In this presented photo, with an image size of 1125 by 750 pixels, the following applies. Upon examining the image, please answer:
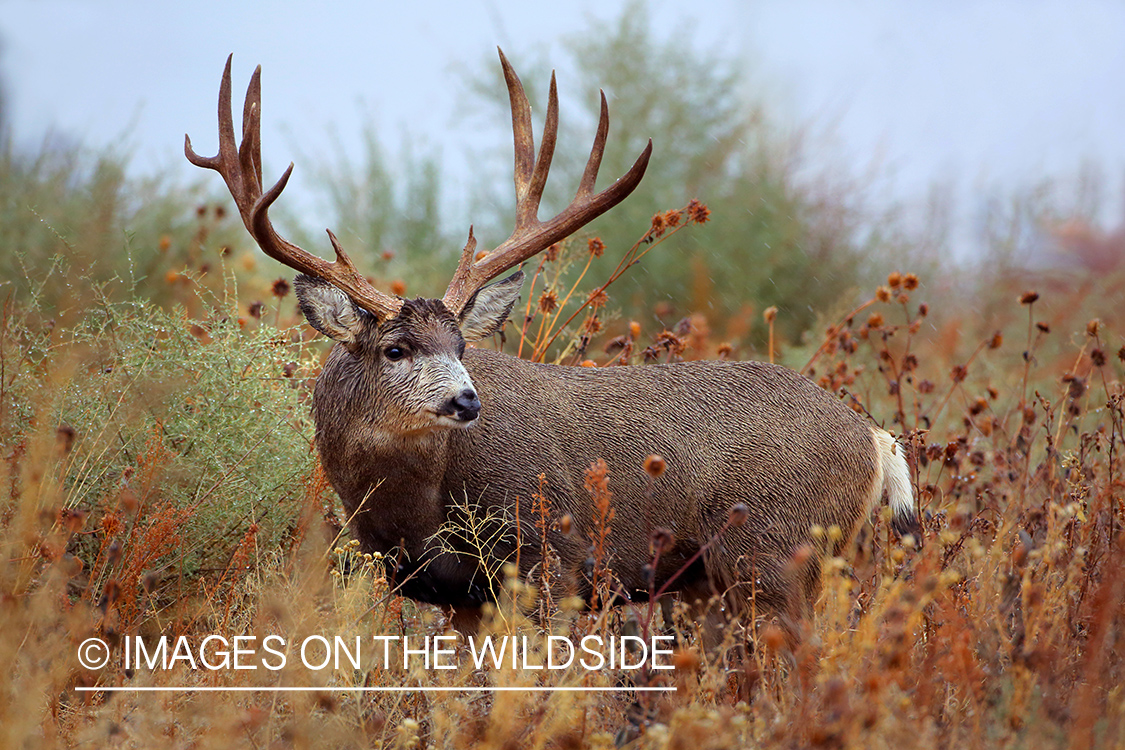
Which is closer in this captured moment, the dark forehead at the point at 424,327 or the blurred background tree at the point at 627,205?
the dark forehead at the point at 424,327

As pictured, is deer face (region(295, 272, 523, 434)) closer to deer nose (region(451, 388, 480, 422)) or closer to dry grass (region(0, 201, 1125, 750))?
deer nose (region(451, 388, 480, 422))

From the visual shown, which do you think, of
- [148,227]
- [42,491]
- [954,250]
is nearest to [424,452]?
[42,491]

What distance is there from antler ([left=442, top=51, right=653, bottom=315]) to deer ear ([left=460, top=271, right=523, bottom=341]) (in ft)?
0.21

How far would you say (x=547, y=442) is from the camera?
4617mm

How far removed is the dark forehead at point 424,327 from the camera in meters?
4.39

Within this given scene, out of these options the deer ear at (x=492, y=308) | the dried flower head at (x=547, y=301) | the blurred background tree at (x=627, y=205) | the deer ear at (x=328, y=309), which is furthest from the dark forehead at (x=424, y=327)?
the blurred background tree at (x=627, y=205)

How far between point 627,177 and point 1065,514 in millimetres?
2317

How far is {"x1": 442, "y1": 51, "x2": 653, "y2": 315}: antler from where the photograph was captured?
4.82 metres

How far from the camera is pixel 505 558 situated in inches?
173

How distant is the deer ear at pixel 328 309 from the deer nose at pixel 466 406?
25.1 inches

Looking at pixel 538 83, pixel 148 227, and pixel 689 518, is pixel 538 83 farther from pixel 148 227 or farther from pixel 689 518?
pixel 689 518

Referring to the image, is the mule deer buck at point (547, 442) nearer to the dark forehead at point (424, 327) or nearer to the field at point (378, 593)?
the dark forehead at point (424, 327)

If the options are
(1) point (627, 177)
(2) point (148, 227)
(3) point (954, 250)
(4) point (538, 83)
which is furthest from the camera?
(3) point (954, 250)

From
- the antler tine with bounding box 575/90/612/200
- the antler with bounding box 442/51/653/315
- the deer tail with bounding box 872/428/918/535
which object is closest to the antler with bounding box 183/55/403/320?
the antler with bounding box 442/51/653/315
